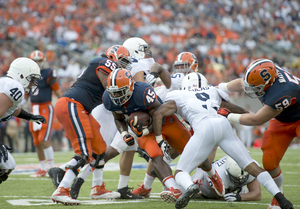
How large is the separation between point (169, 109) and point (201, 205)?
3.84 ft

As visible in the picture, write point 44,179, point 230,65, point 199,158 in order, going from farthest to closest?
point 230,65
point 44,179
point 199,158

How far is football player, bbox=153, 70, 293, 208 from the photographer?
142 inches

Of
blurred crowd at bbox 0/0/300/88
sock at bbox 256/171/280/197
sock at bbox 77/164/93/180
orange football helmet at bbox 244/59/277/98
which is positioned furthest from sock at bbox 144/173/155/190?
blurred crowd at bbox 0/0/300/88

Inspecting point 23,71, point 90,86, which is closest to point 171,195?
point 90,86

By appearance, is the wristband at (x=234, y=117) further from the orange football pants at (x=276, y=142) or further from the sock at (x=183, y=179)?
the sock at (x=183, y=179)

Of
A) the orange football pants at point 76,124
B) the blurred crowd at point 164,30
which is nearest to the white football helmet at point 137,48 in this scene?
the orange football pants at point 76,124

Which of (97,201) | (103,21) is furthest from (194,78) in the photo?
(103,21)

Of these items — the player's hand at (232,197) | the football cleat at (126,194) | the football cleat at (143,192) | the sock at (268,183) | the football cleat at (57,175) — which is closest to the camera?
the sock at (268,183)

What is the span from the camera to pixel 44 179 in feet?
21.4

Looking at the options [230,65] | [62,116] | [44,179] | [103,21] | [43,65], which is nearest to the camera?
[62,116]

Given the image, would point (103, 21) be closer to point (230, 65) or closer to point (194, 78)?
point (230, 65)

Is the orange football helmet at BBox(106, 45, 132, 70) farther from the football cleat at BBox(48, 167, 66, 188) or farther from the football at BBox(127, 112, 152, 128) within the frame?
the football cleat at BBox(48, 167, 66, 188)

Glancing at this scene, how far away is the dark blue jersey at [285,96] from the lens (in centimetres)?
362

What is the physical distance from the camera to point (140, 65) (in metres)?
5.47
